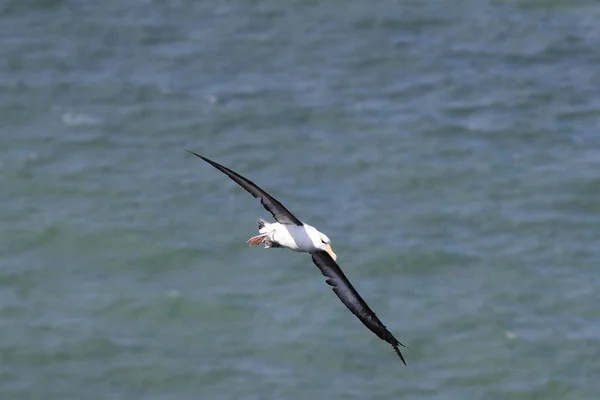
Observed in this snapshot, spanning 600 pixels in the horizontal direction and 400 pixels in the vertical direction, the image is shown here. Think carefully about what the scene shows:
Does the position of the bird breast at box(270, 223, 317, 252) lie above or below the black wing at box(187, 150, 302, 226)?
below

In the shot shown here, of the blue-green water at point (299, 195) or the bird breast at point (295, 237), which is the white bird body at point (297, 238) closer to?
the bird breast at point (295, 237)

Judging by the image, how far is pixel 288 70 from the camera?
57250mm

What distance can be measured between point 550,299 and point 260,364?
10.7 meters

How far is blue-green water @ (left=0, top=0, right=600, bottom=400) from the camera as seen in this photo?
43188 mm

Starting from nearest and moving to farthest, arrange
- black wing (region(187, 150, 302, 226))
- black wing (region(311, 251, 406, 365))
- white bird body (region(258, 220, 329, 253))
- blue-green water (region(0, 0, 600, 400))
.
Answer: black wing (region(187, 150, 302, 226)), white bird body (region(258, 220, 329, 253)), black wing (region(311, 251, 406, 365)), blue-green water (region(0, 0, 600, 400))

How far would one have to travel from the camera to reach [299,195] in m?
49.6

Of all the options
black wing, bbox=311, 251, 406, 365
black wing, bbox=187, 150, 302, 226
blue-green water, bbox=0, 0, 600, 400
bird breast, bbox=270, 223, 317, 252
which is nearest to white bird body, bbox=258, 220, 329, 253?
bird breast, bbox=270, 223, 317, 252

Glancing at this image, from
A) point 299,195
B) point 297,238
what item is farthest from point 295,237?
point 299,195

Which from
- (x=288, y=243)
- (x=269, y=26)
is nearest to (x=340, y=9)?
(x=269, y=26)

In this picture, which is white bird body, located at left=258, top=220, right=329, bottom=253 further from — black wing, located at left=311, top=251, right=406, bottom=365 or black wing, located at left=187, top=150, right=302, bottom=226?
black wing, located at left=311, top=251, right=406, bottom=365

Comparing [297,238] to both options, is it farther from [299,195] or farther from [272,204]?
[299,195]

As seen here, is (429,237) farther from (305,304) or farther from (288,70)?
(288,70)

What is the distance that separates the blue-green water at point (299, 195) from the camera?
142 ft

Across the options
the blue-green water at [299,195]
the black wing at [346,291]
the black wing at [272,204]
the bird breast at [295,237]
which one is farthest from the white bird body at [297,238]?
the blue-green water at [299,195]
